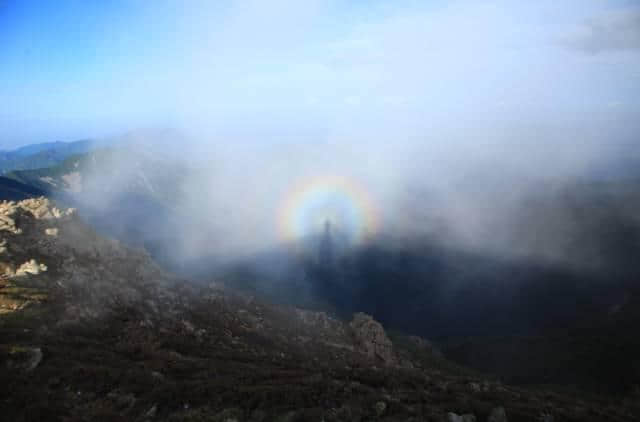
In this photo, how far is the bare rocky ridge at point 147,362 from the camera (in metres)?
25.4

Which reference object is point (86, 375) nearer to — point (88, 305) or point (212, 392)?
point (212, 392)

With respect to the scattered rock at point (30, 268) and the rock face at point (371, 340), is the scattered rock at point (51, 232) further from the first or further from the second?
the rock face at point (371, 340)

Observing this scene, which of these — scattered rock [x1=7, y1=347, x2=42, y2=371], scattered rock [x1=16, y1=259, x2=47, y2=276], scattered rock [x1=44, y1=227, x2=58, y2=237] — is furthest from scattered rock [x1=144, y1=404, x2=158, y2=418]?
scattered rock [x1=44, y1=227, x2=58, y2=237]

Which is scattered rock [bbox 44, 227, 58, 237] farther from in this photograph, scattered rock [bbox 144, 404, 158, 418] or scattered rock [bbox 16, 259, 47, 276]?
scattered rock [bbox 144, 404, 158, 418]

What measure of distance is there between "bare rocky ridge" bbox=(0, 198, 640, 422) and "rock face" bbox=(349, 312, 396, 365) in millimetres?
36716

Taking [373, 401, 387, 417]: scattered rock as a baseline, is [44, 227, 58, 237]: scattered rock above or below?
above

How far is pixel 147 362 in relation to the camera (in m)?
33.8

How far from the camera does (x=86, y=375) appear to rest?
27.8 meters

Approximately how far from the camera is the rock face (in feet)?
344

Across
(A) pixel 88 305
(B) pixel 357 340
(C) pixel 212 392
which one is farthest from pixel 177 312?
(B) pixel 357 340

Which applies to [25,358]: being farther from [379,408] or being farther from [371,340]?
[371,340]

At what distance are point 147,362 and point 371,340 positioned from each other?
8960 centimetres

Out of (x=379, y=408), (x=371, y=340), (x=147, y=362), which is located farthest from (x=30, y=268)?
(x=371, y=340)

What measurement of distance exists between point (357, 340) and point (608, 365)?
160 m
